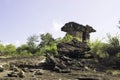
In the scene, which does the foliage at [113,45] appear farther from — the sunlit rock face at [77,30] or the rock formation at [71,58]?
the sunlit rock face at [77,30]

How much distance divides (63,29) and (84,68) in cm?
2014

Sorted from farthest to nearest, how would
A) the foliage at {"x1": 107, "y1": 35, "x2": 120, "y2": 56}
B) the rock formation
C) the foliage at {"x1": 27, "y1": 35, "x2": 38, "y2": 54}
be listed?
1. the foliage at {"x1": 27, "y1": 35, "x2": 38, "y2": 54}
2. the foliage at {"x1": 107, "y1": 35, "x2": 120, "y2": 56}
3. the rock formation

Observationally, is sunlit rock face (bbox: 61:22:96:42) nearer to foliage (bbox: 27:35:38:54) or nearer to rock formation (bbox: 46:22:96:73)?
foliage (bbox: 27:35:38:54)

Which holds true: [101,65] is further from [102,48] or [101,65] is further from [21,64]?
[21,64]

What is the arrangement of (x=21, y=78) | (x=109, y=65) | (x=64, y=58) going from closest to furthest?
1. (x=21, y=78)
2. (x=64, y=58)
3. (x=109, y=65)

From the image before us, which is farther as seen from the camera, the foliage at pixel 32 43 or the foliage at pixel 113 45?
the foliage at pixel 32 43

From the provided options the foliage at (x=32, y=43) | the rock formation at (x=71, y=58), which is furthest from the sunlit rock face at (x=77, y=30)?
the rock formation at (x=71, y=58)

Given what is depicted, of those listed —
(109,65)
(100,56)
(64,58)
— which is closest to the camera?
(64,58)

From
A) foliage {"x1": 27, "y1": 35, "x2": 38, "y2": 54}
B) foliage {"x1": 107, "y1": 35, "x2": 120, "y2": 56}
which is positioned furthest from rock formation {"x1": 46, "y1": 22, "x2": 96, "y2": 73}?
foliage {"x1": 27, "y1": 35, "x2": 38, "y2": 54}

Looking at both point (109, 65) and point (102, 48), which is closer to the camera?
point (109, 65)

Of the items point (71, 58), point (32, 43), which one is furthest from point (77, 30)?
point (71, 58)

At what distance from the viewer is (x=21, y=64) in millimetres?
20453

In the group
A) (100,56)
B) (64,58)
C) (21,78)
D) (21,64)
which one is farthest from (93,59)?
(21,78)

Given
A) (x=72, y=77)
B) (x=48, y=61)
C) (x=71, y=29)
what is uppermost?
(x=71, y=29)
